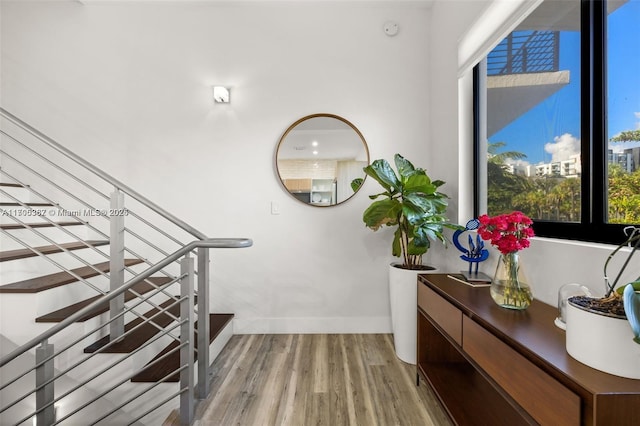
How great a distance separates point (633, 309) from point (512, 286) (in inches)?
24.0

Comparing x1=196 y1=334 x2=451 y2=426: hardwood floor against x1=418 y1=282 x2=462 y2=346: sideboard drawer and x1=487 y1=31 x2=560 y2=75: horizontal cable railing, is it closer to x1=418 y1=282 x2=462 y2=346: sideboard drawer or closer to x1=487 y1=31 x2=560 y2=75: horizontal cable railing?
x1=418 y1=282 x2=462 y2=346: sideboard drawer

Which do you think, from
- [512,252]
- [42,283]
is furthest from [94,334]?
[512,252]

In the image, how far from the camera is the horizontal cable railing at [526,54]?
5.08 ft

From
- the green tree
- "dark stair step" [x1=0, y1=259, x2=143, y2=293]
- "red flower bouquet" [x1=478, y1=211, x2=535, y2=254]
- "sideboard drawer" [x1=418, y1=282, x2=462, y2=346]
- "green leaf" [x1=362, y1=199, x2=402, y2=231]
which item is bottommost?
"sideboard drawer" [x1=418, y1=282, x2=462, y2=346]

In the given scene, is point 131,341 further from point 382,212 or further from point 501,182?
point 501,182

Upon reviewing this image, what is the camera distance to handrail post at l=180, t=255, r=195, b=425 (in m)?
1.56

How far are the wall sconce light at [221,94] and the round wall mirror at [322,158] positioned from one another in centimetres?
61

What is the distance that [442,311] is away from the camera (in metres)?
1.51

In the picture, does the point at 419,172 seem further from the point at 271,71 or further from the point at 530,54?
the point at 271,71

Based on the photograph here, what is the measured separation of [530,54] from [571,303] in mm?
1546

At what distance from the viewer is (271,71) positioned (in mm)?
2727

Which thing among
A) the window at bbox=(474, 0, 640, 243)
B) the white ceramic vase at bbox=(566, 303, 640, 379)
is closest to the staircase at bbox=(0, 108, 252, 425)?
the white ceramic vase at bbox=(566, 303, 640, 379)

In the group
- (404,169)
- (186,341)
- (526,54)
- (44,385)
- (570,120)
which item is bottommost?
(44,385)

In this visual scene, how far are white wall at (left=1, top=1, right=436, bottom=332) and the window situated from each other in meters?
0.92
